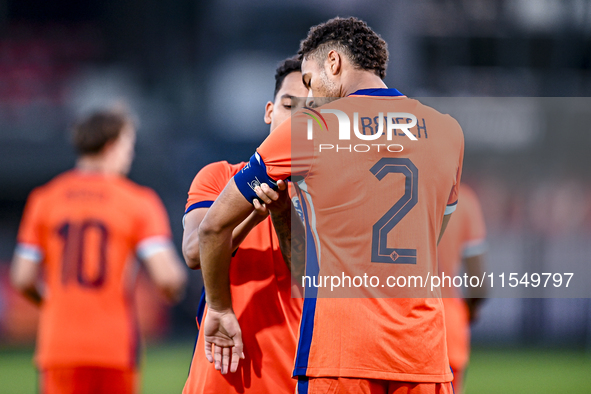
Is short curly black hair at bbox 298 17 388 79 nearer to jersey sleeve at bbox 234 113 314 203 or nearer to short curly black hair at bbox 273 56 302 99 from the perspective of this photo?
jersey sleeve at bbox 234 113 314 203

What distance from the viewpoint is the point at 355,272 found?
179 cm

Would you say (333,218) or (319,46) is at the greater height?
(319,46)

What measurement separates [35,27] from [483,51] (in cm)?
1139

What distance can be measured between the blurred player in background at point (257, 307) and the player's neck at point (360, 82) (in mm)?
536

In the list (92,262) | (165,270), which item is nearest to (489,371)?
(165,270)

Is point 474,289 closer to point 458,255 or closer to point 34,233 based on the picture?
point 458,255

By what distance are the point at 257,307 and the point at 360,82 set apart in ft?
3.26

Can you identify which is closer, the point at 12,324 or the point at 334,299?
the point at 334,299

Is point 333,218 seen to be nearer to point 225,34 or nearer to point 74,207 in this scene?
point 74,207

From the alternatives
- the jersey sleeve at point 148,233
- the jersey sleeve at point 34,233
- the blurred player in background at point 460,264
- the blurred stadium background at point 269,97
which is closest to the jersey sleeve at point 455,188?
the blurred player in background at point 460,264

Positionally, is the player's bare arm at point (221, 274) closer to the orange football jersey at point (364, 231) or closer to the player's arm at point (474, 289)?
the orange football jersey at point (364, 231)

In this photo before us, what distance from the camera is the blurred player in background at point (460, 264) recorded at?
397cm

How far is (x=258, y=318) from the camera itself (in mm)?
2326

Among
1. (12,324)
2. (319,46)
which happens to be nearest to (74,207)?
(319,46)
